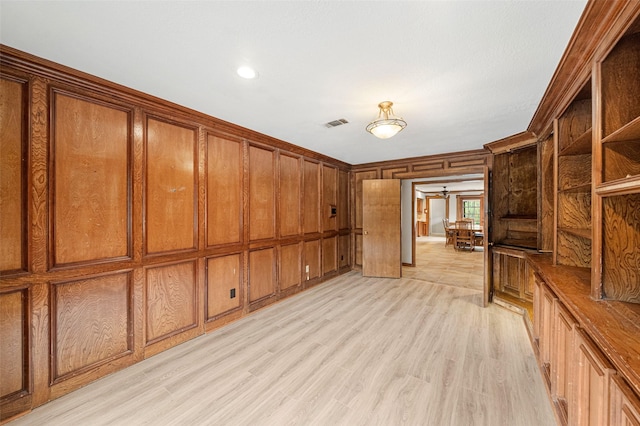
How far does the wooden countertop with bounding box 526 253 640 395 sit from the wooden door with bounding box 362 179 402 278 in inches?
121

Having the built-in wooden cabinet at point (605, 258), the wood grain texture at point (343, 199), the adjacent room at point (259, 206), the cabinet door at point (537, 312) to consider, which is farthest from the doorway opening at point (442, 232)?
the built-in wooden cabinet at point (605, 258)

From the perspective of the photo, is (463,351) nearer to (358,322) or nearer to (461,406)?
(461,406)

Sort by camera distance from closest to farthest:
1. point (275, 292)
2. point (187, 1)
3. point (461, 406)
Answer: point (187, 1) → point (461, 406) → point (275, 292)

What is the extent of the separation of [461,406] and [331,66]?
8.37ft

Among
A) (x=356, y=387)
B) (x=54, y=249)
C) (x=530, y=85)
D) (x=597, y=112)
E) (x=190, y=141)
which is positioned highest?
(x=530, y=85)

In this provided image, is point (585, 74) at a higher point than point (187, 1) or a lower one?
lower

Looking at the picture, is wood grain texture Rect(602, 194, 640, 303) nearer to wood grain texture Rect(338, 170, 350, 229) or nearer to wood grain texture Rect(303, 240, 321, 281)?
wood grain texture Rect(303, 240, 321, 281)

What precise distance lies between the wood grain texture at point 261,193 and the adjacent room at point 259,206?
4 centimetres

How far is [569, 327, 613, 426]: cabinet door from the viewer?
982 mm

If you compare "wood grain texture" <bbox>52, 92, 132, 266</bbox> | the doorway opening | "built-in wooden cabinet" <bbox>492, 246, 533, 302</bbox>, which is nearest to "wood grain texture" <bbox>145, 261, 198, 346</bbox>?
"wood grain texture" <bbox>52, 92, 132, 266</bbox>

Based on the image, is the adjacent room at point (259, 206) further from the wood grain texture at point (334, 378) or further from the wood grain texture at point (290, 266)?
the wood grain texture at point (290, 266)

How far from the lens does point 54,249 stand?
1.81 m

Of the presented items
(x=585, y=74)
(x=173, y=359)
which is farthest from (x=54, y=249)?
(x=585, y=74)

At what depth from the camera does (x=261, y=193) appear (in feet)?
11.3
